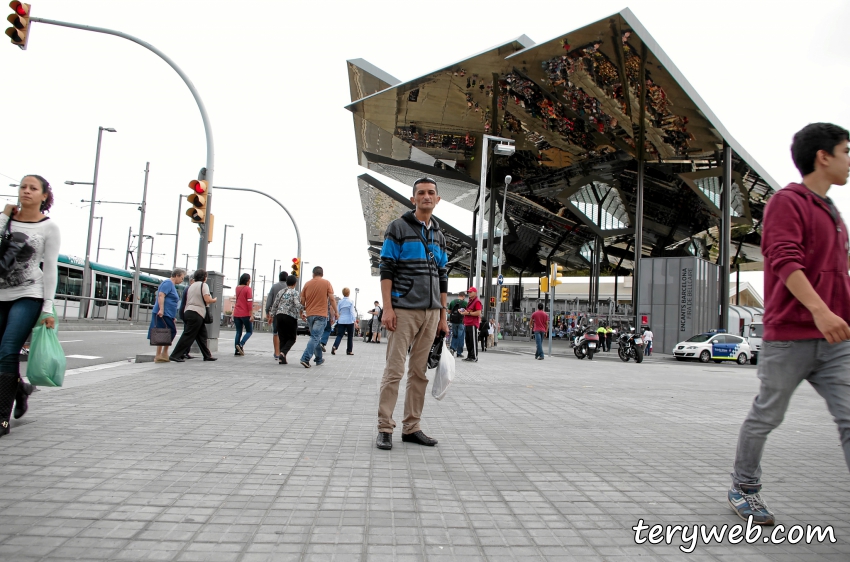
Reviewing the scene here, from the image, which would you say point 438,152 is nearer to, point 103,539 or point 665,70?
point 665,70

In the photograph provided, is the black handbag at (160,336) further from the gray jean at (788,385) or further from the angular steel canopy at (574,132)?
the angular steel canopy at (574,132)

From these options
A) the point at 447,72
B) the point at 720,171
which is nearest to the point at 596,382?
the point at 447,72

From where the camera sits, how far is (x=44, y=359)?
13.9 ft

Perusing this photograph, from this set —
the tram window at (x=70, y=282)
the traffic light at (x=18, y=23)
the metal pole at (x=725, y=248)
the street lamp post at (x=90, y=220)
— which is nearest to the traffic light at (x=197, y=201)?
the traffic light at (x=18, y=23)

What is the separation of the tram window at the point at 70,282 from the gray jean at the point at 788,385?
27.4m

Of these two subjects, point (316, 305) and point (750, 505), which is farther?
point (316, 305)

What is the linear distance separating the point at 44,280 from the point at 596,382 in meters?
8.93

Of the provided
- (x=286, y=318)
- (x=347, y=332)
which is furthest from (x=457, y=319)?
(x=286, y=318)

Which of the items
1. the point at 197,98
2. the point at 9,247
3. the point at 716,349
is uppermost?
the point at 197,98

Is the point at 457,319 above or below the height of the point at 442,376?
above

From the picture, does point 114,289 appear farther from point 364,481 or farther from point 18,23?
point 364,481

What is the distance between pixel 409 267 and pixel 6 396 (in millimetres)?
2727

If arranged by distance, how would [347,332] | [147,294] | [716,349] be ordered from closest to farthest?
1. [347,332]
2. [716,349]
3. [147,294]

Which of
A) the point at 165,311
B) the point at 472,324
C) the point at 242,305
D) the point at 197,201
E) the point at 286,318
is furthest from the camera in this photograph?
the point at 472,324
